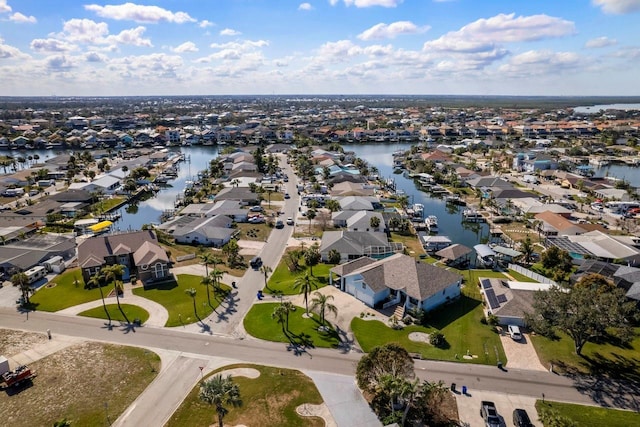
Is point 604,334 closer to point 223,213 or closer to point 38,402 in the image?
point 38,402

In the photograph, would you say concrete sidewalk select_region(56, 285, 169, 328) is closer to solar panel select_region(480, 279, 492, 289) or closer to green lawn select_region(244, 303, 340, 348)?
green lawn select_region(244, 303, 340, 348)

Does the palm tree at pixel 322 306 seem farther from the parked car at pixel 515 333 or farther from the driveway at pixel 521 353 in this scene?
the parked car at pixel 515 333

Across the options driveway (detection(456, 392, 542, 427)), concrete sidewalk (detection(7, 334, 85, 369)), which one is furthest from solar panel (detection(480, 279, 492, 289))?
concrete sidewalk (detection(7, 334, 85, 369))

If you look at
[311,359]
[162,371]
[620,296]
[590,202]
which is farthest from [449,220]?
[162,371]

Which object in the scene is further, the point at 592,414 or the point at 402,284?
the point at 402,284

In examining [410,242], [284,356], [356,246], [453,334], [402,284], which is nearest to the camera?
[284,356]

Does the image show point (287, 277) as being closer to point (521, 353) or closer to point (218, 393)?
point (218, 393)

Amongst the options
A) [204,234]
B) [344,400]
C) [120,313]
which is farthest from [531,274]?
[120,313]
